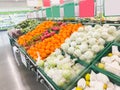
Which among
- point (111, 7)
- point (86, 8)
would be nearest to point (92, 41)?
point (111, 7)

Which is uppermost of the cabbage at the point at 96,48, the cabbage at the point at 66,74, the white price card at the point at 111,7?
the white price card at the point at 111,7

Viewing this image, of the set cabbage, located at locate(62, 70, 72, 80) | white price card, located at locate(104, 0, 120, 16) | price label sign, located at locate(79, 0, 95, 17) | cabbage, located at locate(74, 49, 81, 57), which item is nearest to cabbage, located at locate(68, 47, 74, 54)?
cabbage, located at locate(74, 49, 81, 57)

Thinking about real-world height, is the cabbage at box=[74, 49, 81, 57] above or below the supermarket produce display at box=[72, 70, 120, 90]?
above

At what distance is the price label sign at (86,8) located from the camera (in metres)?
3.10

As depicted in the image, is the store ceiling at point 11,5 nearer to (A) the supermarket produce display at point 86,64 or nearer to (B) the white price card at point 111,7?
(B) the white price card at point 111,7

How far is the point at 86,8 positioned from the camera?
10.7 ft

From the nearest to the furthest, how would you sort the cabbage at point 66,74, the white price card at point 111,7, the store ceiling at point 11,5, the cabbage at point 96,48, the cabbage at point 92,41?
the cabbage at point 66,74, the cabbage at point 96,48, the cabbage at point 92,41, the white price card at point 111,7, the store ceiling at point 11,5

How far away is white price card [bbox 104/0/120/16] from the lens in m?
2.36

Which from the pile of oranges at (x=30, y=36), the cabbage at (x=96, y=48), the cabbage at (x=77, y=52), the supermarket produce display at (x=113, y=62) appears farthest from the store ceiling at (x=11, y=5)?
the supermarket produce display at (x=113, y=62)

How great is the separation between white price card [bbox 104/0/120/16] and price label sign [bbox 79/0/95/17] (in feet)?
1.64

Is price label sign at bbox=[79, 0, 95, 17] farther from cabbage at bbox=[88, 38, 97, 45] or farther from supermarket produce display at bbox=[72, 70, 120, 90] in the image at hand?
supermarket produce display at bbox=[72, 70, 120, 90]

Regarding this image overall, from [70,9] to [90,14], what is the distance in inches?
41.2

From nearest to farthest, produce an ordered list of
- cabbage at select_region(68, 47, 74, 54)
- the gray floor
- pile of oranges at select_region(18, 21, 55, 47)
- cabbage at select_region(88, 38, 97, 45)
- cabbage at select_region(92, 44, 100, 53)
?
cabbage at select_region(92, 44, 100, 53), cabbage at select_region(88, 38, 97, 45), cabbage at select_region(68, 47, 74, 54), the gray floor, pile of oranges at select_region(18, 21, 55, 47)

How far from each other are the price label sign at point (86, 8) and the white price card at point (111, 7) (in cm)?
50
